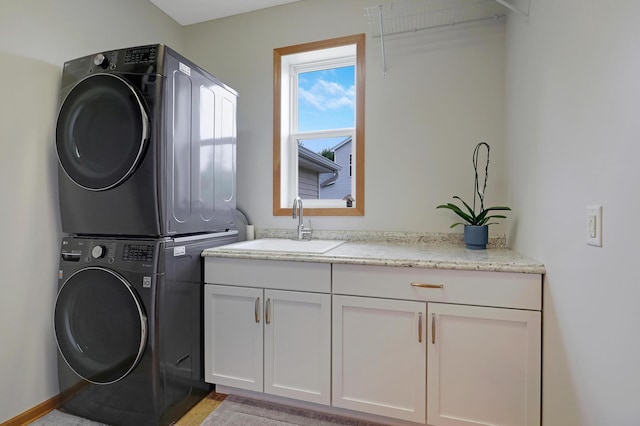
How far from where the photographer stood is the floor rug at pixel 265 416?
5.37ft

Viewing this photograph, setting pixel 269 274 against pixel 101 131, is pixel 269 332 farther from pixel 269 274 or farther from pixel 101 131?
pixel 101 131

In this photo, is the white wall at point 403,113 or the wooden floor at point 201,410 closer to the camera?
the wooden floor at point 201,410

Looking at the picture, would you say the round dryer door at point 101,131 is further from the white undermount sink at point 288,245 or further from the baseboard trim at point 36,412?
the baseboard trim at point 36,412

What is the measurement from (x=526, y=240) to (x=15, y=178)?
2.58 meters

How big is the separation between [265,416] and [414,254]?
1198mm

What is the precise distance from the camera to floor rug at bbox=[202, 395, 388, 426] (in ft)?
5.37

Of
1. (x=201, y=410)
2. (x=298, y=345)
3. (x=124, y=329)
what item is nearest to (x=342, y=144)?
(x=298, y=345)

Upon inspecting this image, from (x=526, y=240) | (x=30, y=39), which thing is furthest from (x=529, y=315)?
(x=30, y=39)

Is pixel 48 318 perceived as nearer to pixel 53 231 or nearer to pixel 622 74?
pixel 53 231

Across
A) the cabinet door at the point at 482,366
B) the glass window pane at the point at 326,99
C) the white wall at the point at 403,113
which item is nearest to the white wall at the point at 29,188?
the white wall at the point at 403,113

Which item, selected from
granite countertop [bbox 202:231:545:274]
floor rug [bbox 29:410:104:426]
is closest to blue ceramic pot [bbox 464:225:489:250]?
granite countertop [bbox 202:231:545:274]

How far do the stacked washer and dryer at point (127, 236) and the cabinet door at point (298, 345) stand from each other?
1.55 feet

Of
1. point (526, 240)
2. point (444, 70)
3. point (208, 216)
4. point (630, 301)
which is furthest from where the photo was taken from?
point (444, 70)

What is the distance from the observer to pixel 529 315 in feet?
4.35
